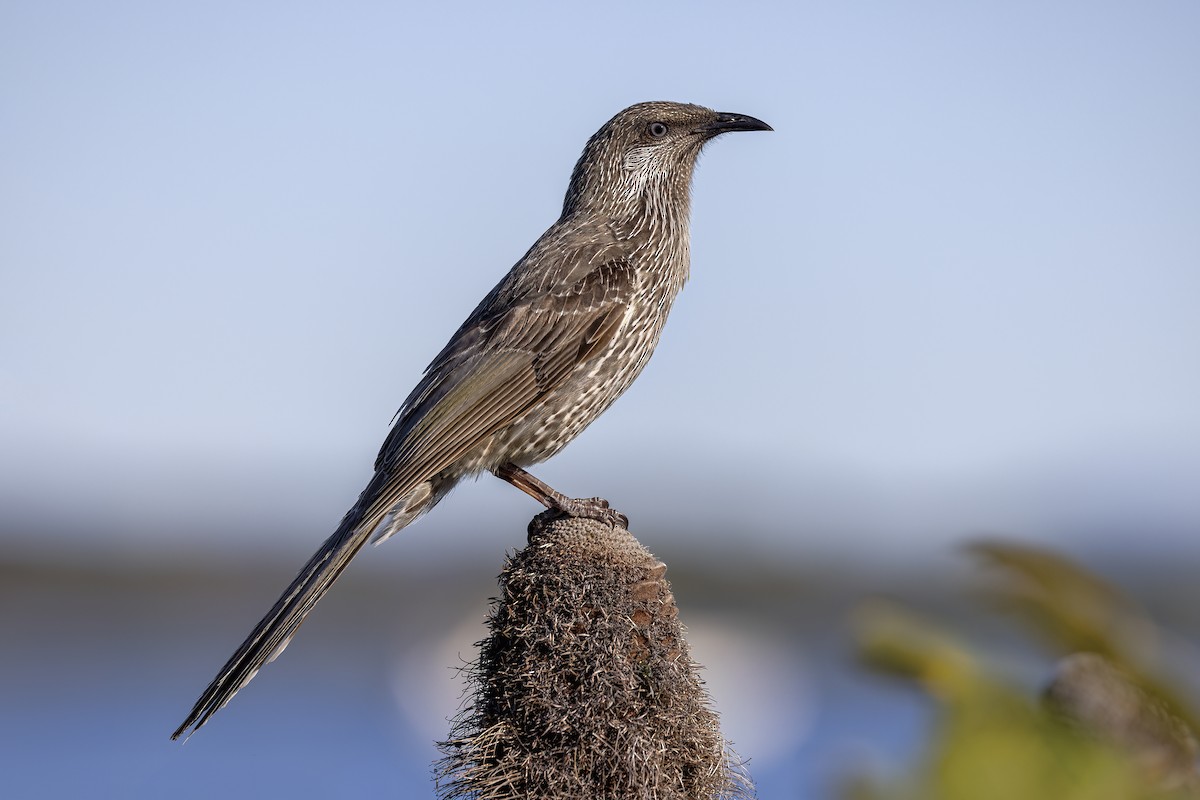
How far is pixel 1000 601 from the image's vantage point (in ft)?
5.31

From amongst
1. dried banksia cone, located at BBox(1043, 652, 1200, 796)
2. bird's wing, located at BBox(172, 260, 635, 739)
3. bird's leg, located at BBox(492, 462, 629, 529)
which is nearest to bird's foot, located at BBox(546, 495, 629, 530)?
bird's leg, located at BBox(492, 462, 629, 529)

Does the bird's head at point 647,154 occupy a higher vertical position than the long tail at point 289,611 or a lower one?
higher

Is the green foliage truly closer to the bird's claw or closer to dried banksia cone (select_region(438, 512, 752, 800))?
dried banksia cone (select_region(438, 512, 752, 800))

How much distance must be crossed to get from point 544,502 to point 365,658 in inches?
1549

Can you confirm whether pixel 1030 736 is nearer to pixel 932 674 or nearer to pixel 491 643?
pixel 932 674

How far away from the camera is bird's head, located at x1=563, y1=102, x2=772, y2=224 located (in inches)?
302

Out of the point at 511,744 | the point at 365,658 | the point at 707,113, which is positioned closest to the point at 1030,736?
the point at 511,744

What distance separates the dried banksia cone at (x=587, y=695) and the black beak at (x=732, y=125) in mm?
3567

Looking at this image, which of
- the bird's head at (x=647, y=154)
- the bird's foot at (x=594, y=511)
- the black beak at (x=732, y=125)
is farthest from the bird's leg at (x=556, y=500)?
the black beak at (x=732, y=125)

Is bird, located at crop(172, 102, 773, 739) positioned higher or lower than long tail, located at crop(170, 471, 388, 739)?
higher

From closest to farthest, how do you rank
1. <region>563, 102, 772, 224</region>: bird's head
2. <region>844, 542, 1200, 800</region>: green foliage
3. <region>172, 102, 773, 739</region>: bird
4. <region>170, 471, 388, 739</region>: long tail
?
<region>844, 542, 1200, 800</region>: green foliage, <region>170, 471, 388, 739</region>: long tail, <region>172, 102, 773, 739</region>: bird, <region>563, 102, 772, 224</region>: bird's head

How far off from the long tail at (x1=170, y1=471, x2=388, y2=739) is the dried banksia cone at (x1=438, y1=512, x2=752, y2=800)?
45.4 inches

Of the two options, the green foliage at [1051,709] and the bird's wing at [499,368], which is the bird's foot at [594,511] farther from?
the green foliage at [1051,709]

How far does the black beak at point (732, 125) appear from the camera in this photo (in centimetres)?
782
